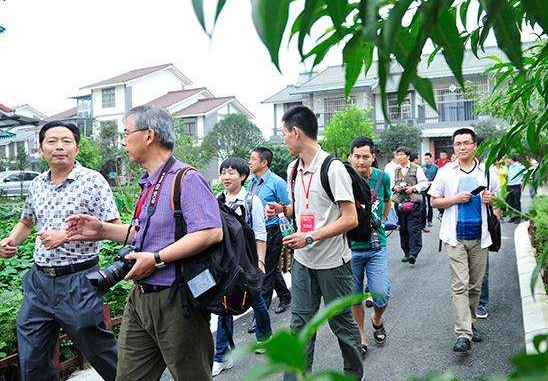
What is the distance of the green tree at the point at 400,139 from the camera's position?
93.4 ft

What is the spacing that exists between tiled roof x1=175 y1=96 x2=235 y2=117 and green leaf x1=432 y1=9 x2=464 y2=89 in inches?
1486

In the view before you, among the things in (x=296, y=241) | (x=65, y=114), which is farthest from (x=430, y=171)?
(x=65, y=114)

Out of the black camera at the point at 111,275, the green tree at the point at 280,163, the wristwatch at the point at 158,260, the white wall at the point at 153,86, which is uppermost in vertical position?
the white wall at the point at 153,86

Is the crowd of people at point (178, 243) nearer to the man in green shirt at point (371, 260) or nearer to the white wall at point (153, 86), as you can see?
the man in green shirt at point (371, 260)

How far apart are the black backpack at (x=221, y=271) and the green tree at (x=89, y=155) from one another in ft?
85.5

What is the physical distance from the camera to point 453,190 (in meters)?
4.79

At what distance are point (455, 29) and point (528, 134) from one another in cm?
113

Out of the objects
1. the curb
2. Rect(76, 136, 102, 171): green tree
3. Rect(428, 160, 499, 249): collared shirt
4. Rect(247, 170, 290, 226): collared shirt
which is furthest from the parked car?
Rect(428, 160, 499, 249): collared shirt

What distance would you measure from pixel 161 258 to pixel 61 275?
1.08 metres

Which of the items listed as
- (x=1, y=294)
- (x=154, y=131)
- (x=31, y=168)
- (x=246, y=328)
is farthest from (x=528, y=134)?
(x=31, y=168)

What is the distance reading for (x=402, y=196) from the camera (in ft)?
27.9

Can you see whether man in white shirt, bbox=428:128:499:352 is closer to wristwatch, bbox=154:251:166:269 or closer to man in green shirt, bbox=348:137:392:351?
man in green shirt, bbox=348:137:392:351

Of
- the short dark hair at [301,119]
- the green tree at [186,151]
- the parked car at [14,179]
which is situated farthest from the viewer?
the parked car at [14,179]

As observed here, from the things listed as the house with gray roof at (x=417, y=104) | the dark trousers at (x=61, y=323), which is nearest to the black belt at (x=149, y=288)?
the dark trousers at (x=61, y=323)
